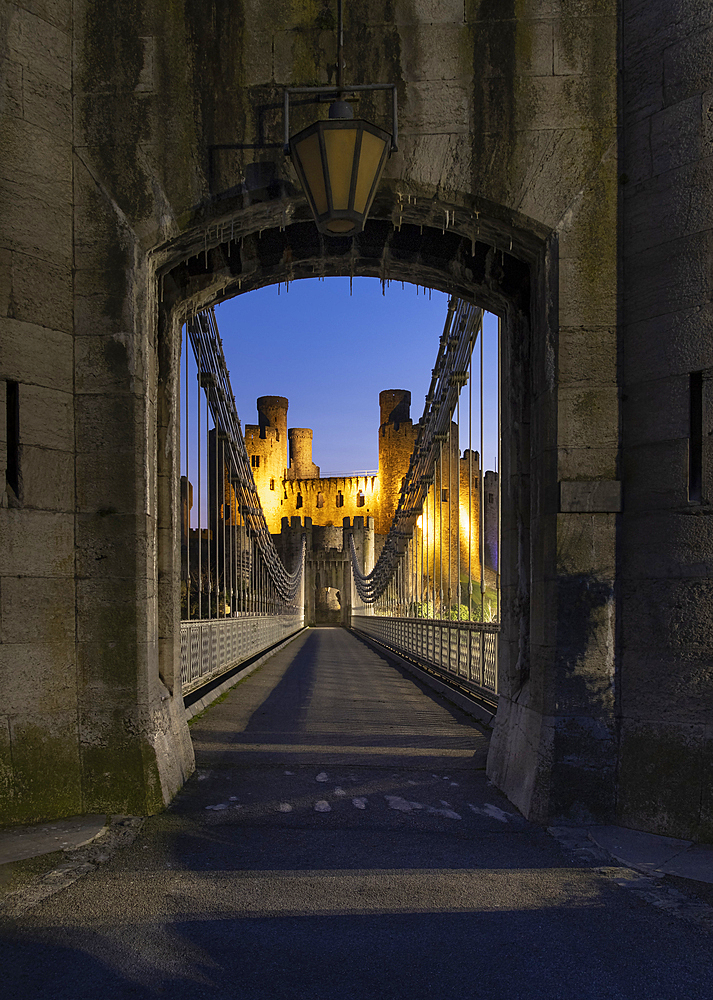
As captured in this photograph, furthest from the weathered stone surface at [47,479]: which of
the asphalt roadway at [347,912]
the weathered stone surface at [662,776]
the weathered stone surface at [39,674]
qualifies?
the weathered stone surface at [662,776]

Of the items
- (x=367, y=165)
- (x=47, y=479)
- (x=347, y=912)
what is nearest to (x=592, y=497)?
(x=367, y=165)

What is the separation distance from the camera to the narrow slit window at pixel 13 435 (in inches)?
171

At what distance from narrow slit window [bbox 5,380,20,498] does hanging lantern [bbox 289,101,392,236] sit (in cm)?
191

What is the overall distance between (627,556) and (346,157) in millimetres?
2541

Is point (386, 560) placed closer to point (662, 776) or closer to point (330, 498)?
point (662, 776)

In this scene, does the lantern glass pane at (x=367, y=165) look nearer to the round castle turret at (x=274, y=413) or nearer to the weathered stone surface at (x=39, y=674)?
the weathered stone surface at (x=39, y=674)

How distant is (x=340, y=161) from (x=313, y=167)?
17 centimetres

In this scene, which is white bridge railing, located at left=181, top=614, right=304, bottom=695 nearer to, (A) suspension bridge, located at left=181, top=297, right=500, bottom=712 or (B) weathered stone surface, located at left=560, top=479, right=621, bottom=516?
(A) suspension bridge, located at left=181, top=297, right=500, bottom=712

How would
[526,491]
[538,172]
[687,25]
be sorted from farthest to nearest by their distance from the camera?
[526,491], [538,172], [687,25]

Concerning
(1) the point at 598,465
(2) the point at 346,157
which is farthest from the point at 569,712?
(2) the point at 346,157

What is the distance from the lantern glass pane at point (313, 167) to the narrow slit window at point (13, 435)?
6.25 ft

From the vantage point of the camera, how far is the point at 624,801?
163 inches

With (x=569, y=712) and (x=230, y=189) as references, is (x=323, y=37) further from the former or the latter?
(x=569, y=712)

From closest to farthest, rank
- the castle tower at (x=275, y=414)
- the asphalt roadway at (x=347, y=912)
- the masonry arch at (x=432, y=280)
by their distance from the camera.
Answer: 1. the asphalt roadway at (x=347, y=912)
2. the masonry arch at (x=432, y=280)
3. the castle tower at (x=275, y=414)
